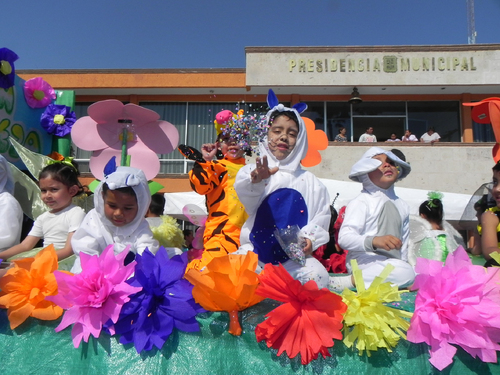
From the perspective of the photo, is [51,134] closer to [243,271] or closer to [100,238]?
[100,238]

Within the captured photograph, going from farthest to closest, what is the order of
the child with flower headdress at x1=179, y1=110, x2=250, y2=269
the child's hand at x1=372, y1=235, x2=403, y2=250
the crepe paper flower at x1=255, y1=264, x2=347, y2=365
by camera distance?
the child with flower headdress at x1=179, y1=110, x2=250, y2=269
the child's hand at x1=372, y1=235, x2=403, y2=250
the crepe paper flower at x1=255, y1=264, x2=347, y2=365

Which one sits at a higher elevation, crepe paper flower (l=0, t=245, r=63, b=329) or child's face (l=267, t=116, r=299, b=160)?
child's face (l=267, t=116, r=299, b=160)

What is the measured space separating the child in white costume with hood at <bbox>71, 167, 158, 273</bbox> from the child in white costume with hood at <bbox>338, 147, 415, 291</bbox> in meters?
1.19

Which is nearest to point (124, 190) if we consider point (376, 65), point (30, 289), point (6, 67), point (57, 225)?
point (30, 289)

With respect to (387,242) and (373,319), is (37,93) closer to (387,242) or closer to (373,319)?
(387,242)

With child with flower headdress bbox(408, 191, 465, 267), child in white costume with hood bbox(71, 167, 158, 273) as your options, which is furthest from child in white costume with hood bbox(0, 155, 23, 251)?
child with flower headdress bbox(408, 191, 465, 267)

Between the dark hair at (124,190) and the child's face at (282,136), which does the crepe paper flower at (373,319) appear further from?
the dark hair at (124,190)

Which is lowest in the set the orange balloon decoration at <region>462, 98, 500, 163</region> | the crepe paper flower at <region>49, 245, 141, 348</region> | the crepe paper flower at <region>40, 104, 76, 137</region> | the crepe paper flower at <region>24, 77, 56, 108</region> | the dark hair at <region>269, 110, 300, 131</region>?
the crepe paper flower at <region>49, 245, 141, 348</region>

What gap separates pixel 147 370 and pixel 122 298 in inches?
12.7

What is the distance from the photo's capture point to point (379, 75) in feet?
41.5

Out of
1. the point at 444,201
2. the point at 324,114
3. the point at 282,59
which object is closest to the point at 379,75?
the point at 324,114

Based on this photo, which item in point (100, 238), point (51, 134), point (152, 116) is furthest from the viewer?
point (51, 134)

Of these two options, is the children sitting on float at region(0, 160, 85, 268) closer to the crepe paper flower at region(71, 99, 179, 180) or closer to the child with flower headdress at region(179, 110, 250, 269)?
the crepe paper flower at region(71, 99, 179, 180)

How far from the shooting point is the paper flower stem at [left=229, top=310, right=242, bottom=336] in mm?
1754
